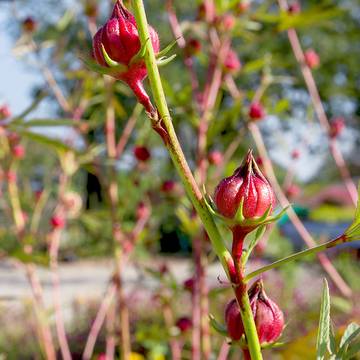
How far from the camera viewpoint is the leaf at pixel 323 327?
10.6 inches

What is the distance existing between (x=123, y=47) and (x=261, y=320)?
143 mm

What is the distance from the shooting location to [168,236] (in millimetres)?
7848

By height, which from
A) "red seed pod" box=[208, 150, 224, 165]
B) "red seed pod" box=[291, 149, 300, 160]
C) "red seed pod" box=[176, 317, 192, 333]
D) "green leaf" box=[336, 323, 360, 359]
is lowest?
"red seed pod" box=[176, 317, 192, 333]

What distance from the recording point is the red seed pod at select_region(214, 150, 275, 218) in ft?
0.86

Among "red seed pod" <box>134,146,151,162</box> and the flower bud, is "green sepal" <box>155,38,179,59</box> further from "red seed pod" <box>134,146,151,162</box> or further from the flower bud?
"red seed pod" <box>134,146,151,162</box>

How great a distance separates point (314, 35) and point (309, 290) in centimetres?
621

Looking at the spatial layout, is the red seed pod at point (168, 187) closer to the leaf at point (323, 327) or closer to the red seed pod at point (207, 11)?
the red seed pod at point (207, 11)

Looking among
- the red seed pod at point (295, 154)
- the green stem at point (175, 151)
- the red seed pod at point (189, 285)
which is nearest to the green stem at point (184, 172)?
the green stem at point (175, 151)

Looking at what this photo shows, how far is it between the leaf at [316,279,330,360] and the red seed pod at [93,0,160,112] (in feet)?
0.36

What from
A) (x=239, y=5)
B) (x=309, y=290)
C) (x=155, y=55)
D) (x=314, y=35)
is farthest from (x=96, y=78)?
(x=314, y=35)

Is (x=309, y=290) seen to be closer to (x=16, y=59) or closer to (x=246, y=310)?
(x=16, y=59)

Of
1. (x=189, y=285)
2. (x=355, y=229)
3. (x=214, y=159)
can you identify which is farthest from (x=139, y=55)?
(x=214, y=159)

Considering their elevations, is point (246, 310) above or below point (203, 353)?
above

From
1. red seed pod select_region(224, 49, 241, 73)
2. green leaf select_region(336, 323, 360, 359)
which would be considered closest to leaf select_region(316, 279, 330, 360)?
green leaf select_region(336, 323, 360, 359)
